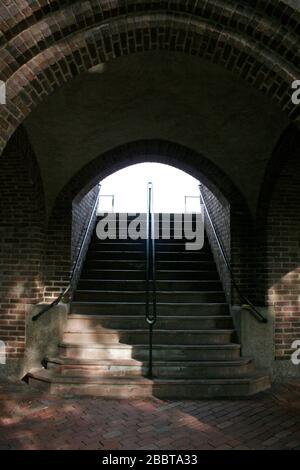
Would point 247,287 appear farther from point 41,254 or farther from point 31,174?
point 31,174

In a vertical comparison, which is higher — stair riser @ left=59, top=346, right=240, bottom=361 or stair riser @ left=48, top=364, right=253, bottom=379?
stair riser @ left=59, top=346, right=240, bottom=361

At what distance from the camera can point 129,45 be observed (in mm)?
3482

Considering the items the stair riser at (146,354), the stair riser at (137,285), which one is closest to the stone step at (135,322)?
the stair riser at (146,354)

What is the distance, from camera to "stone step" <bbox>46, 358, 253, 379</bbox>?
16.3 feet

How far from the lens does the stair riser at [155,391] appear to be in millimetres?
4684

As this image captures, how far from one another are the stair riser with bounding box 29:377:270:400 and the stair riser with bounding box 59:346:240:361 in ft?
1.81

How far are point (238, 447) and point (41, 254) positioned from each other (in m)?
4.10

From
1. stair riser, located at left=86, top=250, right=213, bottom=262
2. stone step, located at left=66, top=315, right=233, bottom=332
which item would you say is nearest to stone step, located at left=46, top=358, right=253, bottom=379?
stone step, located at left=66, top=315, right=233, bottom=332

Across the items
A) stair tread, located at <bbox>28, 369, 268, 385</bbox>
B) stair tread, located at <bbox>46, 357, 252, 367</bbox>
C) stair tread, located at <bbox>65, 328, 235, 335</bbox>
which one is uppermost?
stair tread, located at <bbox>65, 328, 235, 335</bbox>

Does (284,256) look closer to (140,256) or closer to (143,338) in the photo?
(143,338)

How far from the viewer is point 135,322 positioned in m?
5.94

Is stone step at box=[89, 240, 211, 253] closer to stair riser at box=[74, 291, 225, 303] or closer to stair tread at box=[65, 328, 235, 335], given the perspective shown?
stair riser at box=[74, 291, 225, 303]

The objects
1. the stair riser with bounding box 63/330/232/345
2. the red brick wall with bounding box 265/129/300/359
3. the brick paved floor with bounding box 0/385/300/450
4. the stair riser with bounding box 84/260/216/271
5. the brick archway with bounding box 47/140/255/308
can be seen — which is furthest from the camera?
the stair riser with bounding box 84/260/216/271
